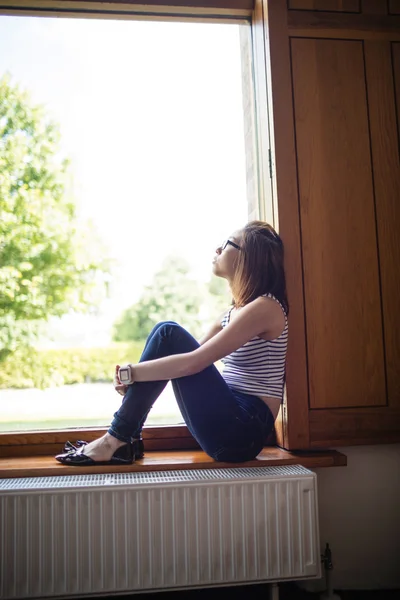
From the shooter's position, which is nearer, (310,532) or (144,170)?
(310,532)

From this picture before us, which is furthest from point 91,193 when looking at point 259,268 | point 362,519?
point 362,519

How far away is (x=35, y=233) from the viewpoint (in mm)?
7336

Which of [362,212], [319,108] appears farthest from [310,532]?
[319,108]

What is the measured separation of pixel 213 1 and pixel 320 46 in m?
0.50

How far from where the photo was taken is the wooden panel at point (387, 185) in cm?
188

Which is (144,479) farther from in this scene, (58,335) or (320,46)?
(58,335)

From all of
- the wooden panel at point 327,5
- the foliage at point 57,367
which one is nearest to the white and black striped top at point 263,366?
the wooden panel at point 327,5

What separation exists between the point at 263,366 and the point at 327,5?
145 cm

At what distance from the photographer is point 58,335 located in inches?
286

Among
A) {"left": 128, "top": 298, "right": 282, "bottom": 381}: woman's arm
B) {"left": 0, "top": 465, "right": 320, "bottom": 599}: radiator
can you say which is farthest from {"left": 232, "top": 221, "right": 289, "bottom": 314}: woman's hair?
{"left": 0, "top": 465, "right": 320, "bottom": 599}: radiator

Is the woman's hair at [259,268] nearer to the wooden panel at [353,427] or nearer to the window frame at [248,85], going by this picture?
the window frame at [248,85]

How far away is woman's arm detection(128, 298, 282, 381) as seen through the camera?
1.59 meters

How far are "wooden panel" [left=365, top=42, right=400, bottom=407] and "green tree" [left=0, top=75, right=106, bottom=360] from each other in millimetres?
5547

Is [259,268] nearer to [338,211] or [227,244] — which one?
[227,244]
